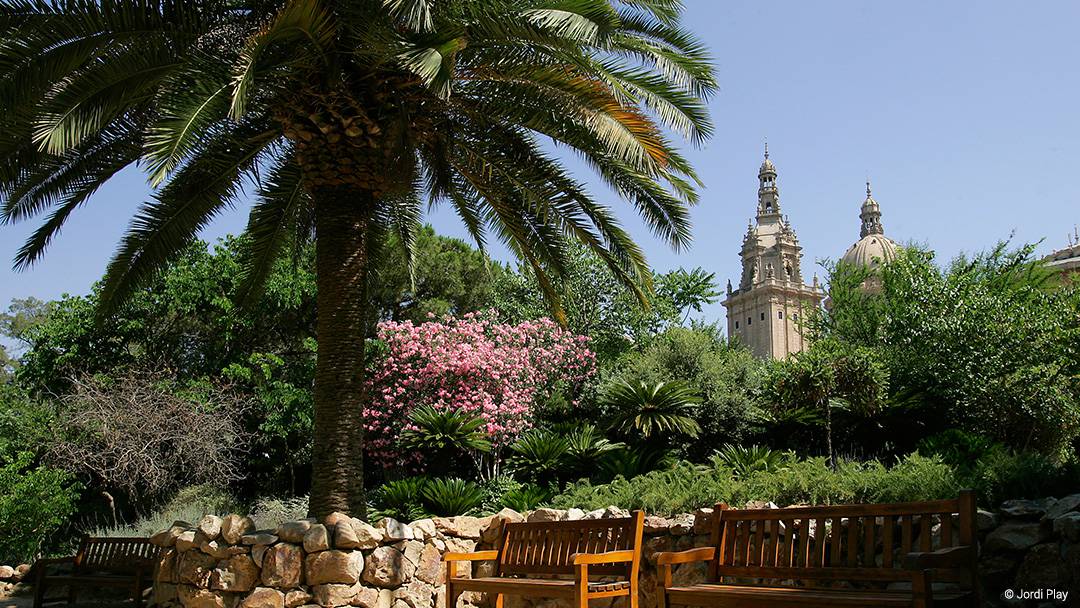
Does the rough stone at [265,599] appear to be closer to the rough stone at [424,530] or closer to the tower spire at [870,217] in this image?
the rough stone at [424,530]

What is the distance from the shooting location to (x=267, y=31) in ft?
21.3

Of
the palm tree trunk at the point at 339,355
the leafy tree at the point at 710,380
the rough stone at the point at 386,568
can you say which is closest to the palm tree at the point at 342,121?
the palm tree trunk at the point at 339,355

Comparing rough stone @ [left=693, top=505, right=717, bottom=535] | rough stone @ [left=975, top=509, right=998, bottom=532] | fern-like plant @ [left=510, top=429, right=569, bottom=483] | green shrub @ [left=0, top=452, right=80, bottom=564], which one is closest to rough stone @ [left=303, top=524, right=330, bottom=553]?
rough stone @ [left=693, top=505, right=717, bottom=535]

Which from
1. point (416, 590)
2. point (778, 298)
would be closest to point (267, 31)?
point (416, 590)

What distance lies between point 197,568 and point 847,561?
197 inches

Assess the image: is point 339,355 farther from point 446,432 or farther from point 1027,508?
point 446,432

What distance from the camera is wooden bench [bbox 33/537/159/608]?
7.96 metres

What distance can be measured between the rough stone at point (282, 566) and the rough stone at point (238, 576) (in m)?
0.10

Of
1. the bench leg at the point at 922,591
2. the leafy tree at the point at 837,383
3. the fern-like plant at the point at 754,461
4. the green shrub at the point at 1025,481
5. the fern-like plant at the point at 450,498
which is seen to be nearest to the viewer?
the bench leg at the point at 922,591

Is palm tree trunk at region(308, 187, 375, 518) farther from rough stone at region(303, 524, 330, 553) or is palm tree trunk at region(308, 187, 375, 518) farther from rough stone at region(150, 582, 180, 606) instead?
rough stone at region(150, 582, 180, 606)

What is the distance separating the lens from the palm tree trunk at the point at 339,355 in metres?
7.30

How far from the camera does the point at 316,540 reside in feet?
21.7

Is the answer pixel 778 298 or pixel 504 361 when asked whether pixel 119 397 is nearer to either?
pixel 504 361

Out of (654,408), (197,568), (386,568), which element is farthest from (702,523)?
(654,408)
